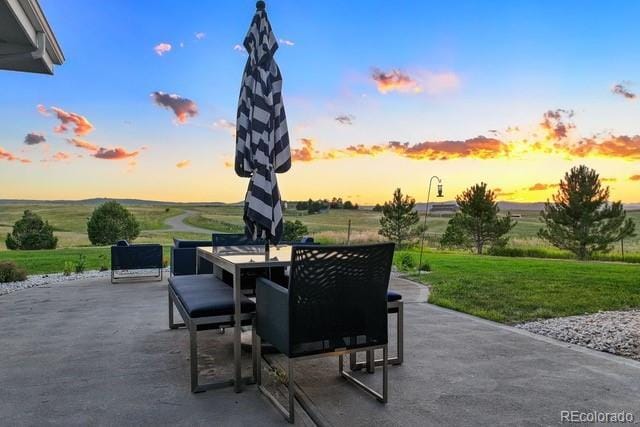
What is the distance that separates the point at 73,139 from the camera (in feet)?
42.1

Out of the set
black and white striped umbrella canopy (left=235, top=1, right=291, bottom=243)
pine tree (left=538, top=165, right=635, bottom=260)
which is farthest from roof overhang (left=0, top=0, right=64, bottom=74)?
pine tree (left=538, top=165, right=635, bottom=260)

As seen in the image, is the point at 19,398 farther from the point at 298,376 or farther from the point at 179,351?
the point at 298,376

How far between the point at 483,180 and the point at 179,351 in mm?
25593

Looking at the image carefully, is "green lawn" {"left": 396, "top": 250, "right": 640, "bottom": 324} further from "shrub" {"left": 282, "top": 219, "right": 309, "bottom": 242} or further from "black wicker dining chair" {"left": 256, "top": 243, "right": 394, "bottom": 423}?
"shrub" {"left": 282, "top": 219, "right": 309, "bottom": 242}

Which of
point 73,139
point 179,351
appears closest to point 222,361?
point 179,351

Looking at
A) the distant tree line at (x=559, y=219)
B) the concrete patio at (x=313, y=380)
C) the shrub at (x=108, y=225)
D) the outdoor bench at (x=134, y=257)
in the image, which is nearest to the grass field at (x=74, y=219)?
the shrub at (x=108, y=225)

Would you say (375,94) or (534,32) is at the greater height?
(534,32)

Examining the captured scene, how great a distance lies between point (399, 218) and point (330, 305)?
85.8ft

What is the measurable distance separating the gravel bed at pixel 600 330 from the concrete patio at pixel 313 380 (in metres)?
0.21

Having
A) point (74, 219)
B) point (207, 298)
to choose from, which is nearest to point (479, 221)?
point (207, 298)

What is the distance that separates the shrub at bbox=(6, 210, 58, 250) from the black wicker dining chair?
25.7 m

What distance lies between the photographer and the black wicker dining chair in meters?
2.16

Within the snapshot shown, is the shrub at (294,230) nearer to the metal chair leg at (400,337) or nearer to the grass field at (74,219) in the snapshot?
the grass field at (74,219)

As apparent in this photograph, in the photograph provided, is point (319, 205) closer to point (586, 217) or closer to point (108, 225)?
point (108, 225)
